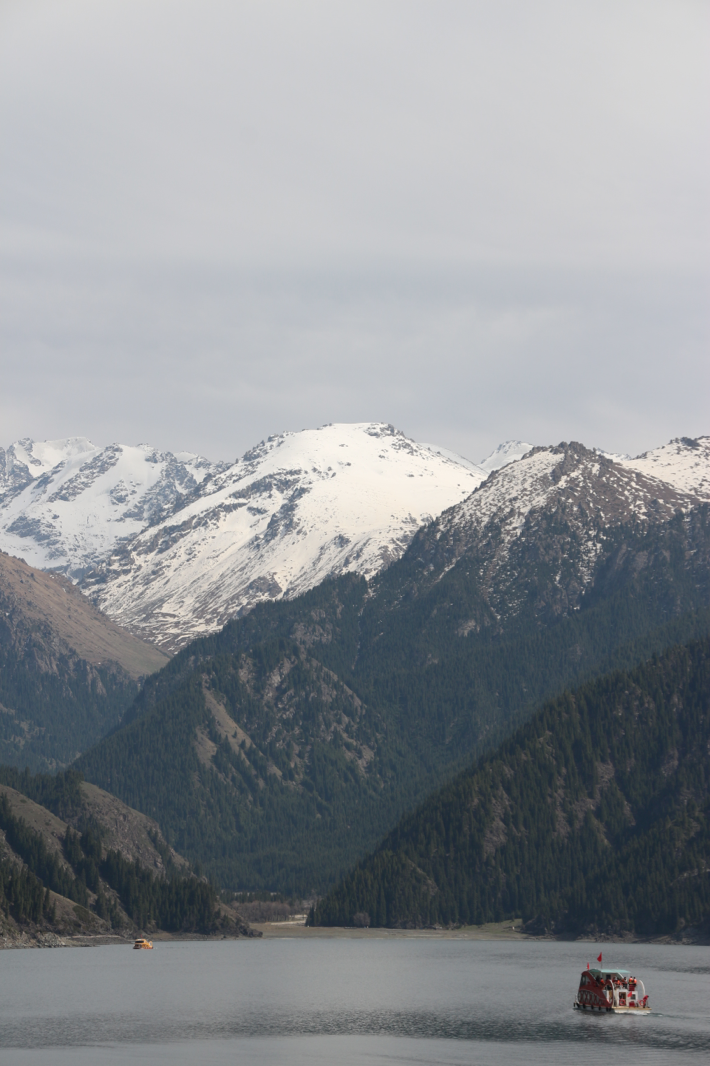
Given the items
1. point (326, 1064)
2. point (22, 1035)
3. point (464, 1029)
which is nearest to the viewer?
point (326, 1064)

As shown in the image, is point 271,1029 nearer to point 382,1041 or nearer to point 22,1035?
point 382,1041

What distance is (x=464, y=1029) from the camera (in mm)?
183875

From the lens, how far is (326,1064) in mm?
156000

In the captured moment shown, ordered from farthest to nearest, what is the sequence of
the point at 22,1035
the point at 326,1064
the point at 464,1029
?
1. the point at 464,1029
2. the point at 22,1035
3. the point at 326,1064

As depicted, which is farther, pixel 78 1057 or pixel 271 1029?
pixel 271 1029

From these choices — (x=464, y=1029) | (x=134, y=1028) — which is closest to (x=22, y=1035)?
(x=134, y=1028)

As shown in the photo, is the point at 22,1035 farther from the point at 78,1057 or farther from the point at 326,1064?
the point at 326,1064

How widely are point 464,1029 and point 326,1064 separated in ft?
109

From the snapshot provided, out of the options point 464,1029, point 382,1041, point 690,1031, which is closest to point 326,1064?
point 382,1041

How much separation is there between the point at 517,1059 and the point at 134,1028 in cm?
5063

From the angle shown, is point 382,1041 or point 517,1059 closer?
point 517,1059

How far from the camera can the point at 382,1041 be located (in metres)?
174

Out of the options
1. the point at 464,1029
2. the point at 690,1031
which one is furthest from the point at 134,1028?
the point at 690,1031

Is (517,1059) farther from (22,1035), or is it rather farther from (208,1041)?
(22,1035)
